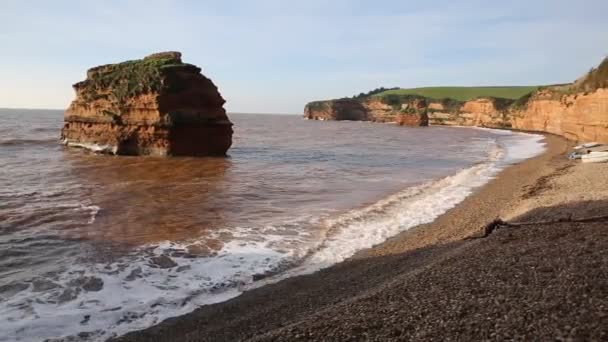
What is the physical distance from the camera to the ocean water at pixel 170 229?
8.80 m

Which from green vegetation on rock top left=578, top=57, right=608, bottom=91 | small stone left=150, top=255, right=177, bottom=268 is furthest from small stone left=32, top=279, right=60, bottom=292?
green vegetation on rock top left=578, top=57, right=608, bottom=91

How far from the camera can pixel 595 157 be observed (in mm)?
25047

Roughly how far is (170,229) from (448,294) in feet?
32.9

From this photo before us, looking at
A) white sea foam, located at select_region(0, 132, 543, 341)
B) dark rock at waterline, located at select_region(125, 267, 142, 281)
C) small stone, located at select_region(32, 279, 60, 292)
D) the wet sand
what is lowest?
white sea foam, located at select_region(0, 132, 543, 341)

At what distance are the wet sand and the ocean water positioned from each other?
38.6 inches

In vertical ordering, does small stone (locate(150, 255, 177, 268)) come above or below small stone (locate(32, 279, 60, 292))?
below

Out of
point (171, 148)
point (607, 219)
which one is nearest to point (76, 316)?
point (607, 219)

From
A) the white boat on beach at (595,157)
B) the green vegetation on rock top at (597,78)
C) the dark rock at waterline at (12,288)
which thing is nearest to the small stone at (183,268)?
the dark rock at waterline at (12,288)

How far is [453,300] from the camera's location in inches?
236

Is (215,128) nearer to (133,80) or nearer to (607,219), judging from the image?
(133,80)

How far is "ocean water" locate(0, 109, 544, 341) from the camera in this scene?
8.80 m

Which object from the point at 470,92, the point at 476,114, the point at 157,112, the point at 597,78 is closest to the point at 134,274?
the point at 157,112

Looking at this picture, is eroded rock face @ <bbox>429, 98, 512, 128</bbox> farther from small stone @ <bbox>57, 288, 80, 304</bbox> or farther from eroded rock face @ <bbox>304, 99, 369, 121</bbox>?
small stone @ <bbox>57, 288, 80, 304</bbox>

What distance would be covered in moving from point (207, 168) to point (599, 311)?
27737 mm
